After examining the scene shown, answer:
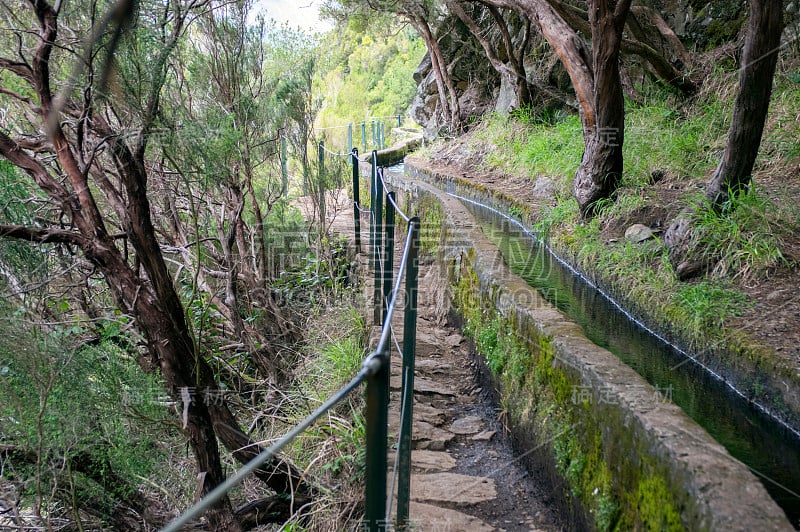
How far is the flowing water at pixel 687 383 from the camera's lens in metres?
2.87

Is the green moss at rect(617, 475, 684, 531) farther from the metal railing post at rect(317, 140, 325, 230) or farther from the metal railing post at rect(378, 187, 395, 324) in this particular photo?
the metal railing post at rect(317, 140, 325, 230)

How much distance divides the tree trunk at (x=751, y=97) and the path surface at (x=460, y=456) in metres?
2.41

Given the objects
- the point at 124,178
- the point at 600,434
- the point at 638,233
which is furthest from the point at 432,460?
the point at 638,233

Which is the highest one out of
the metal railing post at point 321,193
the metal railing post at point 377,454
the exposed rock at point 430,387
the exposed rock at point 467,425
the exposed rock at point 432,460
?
the metal railing post at point 321,193

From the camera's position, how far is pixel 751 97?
14.4 feet

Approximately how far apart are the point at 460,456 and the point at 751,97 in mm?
3336

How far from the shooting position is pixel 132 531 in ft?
11.0

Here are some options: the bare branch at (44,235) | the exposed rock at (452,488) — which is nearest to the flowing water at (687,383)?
the exposed rock at (452,488)

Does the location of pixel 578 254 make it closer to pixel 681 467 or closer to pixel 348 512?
pixel 348 512

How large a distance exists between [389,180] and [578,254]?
474 centimetres

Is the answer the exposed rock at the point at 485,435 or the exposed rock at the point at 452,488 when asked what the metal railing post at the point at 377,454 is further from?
the exposed rock at the point at 485,435

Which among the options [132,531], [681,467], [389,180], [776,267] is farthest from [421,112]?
[681,467]

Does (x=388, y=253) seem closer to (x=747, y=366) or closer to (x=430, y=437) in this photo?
(x=430, y=437)

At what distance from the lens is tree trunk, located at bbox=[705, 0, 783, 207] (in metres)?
4.21
